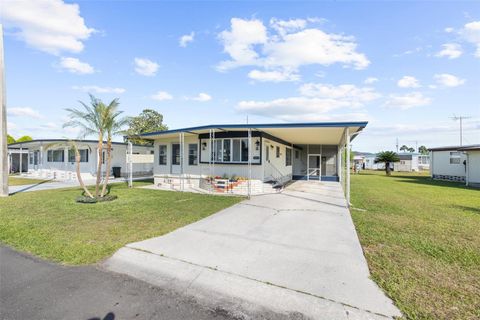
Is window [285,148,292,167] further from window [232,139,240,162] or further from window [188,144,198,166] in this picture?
window [188,144,198,166]

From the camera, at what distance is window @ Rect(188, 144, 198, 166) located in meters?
14.8

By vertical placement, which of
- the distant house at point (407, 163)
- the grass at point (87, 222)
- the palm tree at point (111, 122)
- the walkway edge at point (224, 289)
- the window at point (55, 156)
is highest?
the palm tree at point (111, 122)

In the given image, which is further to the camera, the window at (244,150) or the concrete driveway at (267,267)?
the window at (244,150)

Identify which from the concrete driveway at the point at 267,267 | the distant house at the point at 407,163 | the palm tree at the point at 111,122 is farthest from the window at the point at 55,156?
the distant house at the point at 407,163

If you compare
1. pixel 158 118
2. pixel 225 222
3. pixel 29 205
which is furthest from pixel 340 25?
pixel 158 118

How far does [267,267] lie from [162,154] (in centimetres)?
1360

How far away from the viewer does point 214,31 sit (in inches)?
464

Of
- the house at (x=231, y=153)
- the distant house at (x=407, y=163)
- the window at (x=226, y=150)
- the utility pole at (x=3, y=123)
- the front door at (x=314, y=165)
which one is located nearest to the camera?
the utility pole at (x=3, y=123)

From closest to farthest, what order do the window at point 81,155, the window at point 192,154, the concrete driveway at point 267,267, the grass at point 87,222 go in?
the concrete driveway at point 267,267, the grass at point 87,222, the window at point 192,154, the window at point 81,155

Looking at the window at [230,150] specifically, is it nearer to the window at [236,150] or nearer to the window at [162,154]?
the window at [236,150]

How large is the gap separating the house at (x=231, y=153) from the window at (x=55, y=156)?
10494 millimetres

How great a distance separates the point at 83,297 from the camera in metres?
3.01

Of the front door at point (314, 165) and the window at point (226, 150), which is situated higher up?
Answer: the window at point (226, 150)

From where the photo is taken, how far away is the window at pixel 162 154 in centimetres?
1593
